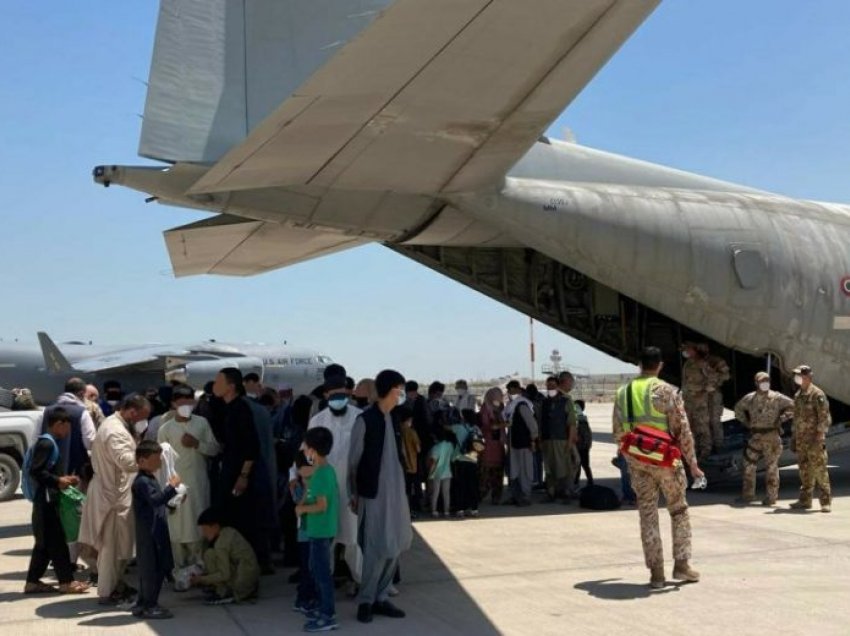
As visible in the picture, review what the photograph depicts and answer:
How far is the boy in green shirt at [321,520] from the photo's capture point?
230 inches

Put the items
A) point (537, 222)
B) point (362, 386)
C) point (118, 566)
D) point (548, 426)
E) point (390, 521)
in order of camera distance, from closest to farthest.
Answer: point (390, 521), point (118, 566), point (362, 386), point (537, 222), point (548, 426)

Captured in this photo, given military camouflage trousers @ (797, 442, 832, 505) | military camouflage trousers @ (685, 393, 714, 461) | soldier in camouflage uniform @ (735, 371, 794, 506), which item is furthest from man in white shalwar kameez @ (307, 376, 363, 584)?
military camouflage trousers @ (685, 393, 714, 461)

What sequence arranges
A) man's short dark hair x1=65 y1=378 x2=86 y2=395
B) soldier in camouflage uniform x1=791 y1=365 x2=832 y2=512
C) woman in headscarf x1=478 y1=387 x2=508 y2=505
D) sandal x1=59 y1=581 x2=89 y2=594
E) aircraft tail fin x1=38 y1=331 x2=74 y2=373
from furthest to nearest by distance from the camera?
aircraft tail fin x1=38 y1=331 x2=74 y2=373
woman in headscarf x1=478 y1=387 x2=508 y2=505
soldier in camouflage uniform x1=791 y1=365 x2=832 y2=512
man's short dark hair x1=65 y1=378 x2=86 y2=395
sandal x1=59 y1=581 x2=89 y2=594

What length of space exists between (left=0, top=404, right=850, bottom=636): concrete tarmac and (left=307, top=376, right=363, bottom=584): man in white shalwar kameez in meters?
0.43

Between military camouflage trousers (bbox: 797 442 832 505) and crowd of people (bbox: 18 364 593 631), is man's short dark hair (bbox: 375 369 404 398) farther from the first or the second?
military camouflage trousers (bbox: 797 442 832 505)

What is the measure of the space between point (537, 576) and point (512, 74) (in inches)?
170

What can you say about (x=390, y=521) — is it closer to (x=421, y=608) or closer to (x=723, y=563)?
(x=421, y=608)

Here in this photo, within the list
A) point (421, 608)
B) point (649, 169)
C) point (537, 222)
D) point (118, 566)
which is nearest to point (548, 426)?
point (537, 222)

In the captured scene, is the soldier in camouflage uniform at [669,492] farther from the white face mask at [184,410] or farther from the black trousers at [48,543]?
the black trousers at [48,543]

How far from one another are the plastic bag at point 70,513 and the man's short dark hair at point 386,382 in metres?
2.93

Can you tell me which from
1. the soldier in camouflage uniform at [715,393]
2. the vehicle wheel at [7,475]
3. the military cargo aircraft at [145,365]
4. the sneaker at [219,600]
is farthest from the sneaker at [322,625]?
the military cargo aircraft at [145,365]

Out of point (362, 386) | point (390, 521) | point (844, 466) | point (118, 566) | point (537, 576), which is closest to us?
point (390, 521)

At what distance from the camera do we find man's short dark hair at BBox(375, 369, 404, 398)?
6148mm

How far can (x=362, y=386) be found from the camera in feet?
27.1
